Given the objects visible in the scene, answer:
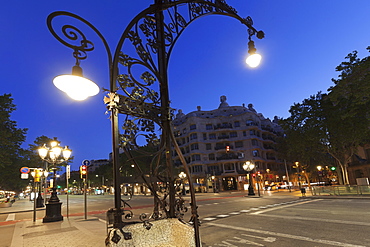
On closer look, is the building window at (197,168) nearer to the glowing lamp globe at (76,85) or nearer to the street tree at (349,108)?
the street tree at (349,108)

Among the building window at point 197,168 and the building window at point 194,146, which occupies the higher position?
the building window at point 194,146

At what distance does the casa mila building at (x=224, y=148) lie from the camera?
53812 millimetres

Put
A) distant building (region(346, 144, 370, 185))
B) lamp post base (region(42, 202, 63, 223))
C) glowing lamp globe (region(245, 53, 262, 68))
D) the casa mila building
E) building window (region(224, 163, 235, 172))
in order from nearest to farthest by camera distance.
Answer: glowing lamp globe (region(245, 53, 262, 68)), lamp post base (region(42, 202, 63, 223)), distant building (region(346, 144, 370, 185)), the casa mila building, building window (region(224, 163, 235, 172))

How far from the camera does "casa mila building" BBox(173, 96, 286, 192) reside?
53.8m

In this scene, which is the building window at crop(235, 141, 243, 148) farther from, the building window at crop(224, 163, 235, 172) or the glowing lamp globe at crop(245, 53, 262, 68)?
the glowing lamp globe at crop(245, 53, 262, 68)

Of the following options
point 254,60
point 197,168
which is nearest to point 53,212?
point 254,60

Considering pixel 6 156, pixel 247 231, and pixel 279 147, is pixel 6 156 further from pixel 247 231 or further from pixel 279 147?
pixel 279 147

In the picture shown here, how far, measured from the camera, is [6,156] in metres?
24.6

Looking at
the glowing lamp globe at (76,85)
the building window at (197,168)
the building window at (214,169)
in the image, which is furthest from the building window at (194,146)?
the glowing lamp globe at (76,85)

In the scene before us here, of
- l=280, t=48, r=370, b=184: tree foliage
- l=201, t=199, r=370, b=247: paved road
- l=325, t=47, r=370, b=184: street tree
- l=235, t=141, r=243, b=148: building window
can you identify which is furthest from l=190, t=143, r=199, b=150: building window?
l=201, t=199, r=370, b=247: paved road

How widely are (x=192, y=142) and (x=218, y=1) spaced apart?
5105 centimetres

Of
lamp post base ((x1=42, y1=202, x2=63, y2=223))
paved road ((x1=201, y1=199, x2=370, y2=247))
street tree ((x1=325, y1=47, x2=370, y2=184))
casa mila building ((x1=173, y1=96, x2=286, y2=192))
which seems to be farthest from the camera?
casa mila building ((x1=173, y1=96, x2=286, y2=192))

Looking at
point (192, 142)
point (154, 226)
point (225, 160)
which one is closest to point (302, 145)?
point (225, 160)

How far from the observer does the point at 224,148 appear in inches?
2189
